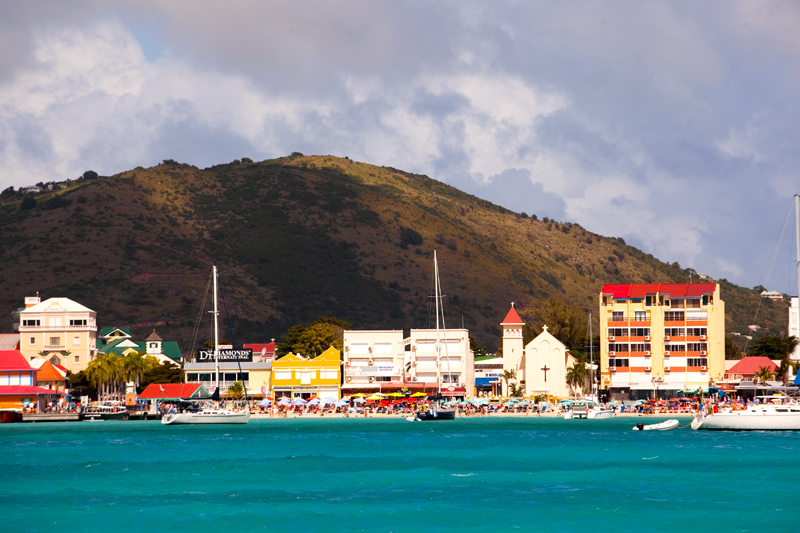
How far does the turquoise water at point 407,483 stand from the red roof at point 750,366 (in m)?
37.6

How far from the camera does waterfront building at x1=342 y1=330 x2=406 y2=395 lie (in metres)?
125

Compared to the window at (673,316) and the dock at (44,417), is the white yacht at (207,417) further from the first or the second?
the window at (673,316)

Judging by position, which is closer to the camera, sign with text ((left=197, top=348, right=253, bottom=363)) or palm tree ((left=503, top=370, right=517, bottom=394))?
sign with text ((left=197, top=348, right=253, bottom=363))

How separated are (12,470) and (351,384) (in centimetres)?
6965

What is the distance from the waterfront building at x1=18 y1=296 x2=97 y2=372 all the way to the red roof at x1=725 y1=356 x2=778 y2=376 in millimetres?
87189

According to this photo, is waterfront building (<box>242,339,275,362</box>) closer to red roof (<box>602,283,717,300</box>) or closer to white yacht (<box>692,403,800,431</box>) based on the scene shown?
red roof (<box>602,283,717,300</box>)

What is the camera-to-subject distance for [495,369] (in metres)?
142

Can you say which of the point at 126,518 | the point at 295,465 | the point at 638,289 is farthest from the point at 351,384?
the point at 126,518

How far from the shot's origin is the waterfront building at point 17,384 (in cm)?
11381

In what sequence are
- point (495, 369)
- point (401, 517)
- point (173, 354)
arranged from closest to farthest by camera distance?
point (401, 517), point (495, 369), point (173, 354)

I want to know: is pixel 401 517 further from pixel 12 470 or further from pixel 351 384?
pixel 351 384

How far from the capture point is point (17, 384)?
11500 cm

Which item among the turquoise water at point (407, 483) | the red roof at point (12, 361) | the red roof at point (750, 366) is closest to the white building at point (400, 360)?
the red roof at point (750, 366)

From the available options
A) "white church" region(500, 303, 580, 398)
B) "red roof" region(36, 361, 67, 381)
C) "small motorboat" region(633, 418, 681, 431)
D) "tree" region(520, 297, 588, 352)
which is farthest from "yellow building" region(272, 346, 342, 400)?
"small motorboat" region(633, 418, 681, 431)
